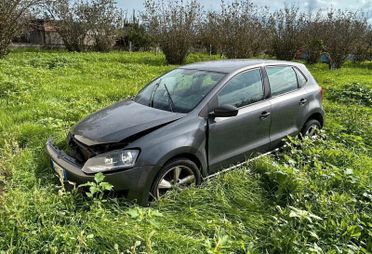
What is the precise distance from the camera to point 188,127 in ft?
13.3

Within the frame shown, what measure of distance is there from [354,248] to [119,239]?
2.02 m

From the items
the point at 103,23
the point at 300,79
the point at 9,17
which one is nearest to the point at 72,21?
the point at 103,23

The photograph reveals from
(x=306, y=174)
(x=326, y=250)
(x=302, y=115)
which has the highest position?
(x=302, y=115)

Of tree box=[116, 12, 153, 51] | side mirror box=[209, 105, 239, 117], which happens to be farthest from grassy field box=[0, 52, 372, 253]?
tree box=[116, 12, 153, 51]

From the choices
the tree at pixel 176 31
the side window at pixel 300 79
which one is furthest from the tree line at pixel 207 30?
the side window at pixel 300 79

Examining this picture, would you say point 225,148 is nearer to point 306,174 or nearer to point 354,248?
point 306,174

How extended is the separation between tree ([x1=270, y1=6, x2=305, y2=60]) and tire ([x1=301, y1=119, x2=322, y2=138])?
14.1 metres

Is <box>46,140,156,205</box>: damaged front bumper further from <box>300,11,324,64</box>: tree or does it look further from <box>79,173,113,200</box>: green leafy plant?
<box>300,11,324,64</box>: tree

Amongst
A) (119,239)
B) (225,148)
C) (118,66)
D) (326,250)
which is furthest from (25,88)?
(326,250)

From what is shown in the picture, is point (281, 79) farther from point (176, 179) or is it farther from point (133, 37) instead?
point (133, 37)

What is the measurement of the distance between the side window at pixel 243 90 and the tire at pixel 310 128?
122cm

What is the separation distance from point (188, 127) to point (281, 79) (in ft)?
6.56

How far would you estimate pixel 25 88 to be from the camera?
8594 mm

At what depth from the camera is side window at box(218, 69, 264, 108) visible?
450cm
